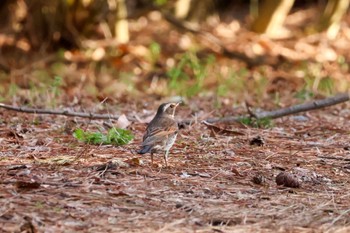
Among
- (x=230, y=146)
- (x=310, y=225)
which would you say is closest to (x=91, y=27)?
(x=230, y=146)

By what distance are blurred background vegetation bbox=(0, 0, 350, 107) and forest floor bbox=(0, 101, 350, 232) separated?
2985mm

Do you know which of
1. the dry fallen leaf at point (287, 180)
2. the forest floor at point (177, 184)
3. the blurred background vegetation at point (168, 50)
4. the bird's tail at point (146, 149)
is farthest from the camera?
the blurred background vegetation at point (168, 50)

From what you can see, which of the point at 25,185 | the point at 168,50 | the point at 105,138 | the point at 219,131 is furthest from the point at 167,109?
the point at 168,50

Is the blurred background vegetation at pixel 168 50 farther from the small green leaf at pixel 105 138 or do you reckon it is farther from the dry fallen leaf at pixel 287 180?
the dry fallen leaf at pixel 287 180

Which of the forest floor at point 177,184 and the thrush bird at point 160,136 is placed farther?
the thrush bird at point 160,136

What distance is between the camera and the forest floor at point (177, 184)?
4.07 m

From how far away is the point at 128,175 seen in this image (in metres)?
4.89

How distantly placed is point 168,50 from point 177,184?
843 cm

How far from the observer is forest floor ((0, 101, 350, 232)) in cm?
407

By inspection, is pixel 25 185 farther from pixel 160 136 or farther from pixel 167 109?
pixel 167 109

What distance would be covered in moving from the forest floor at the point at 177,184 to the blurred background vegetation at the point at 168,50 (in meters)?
2.99

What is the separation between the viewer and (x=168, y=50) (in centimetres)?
1310

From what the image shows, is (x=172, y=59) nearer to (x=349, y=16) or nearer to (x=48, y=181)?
(x=349, y=16)

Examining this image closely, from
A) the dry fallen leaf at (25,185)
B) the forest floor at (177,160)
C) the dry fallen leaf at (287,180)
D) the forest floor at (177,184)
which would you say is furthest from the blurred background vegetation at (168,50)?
the dry fallen leaf at (25,185)
